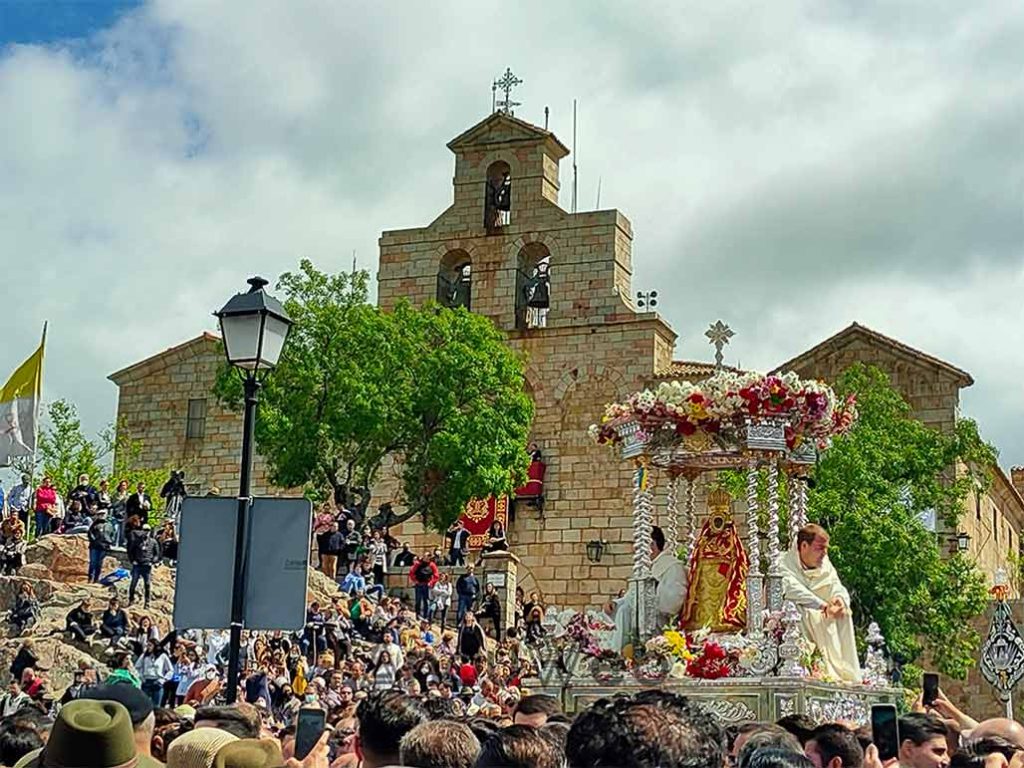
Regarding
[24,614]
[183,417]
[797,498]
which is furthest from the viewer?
[183,417]

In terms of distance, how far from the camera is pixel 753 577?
1531 cm

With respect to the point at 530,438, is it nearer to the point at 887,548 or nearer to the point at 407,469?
the point at 407,469

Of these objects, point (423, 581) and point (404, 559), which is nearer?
point (423, 581)

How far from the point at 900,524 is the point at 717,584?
13.5 metres

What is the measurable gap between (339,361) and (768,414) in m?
20.2

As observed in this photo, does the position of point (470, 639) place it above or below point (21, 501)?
below

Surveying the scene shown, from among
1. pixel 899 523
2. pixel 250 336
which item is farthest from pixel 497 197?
pixel 250 336

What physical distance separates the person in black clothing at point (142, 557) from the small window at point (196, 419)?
16.7 m

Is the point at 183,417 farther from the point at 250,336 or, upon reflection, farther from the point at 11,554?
the point at 250,336

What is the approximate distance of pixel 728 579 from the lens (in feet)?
51.4

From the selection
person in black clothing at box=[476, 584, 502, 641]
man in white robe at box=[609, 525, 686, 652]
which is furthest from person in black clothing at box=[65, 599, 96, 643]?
man in white robe at box=[609, 525, 686, 652]

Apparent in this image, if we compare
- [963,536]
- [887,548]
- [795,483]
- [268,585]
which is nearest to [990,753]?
[268,585]

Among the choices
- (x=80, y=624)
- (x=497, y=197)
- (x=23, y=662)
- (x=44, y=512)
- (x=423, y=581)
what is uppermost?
(x=497, y=197)

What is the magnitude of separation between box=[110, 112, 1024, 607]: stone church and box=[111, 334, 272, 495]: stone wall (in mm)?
593
